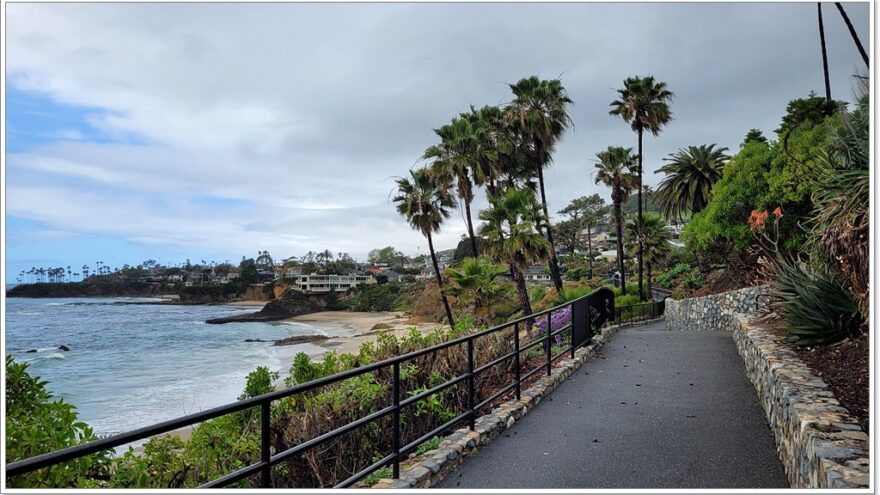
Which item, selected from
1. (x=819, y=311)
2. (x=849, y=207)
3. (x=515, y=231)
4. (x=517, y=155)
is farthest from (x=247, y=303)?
(x=849, y=207)

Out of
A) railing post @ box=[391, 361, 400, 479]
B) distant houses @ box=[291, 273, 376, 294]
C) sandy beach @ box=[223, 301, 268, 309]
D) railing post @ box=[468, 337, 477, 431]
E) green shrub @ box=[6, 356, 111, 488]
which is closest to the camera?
railing post @ box=[391, 361, 400, 479]

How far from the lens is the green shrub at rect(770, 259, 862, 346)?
630 cm

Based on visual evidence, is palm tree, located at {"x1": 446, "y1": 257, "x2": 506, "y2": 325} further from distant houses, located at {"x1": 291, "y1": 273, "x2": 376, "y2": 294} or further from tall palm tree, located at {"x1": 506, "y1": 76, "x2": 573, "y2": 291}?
distant houses, located at {"x1": 291, "y1": 273, "x2": 376, "y2": 294}

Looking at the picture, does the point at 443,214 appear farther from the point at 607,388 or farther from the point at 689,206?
the point at 607,388

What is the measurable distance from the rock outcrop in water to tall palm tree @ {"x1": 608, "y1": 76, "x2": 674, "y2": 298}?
213 ft

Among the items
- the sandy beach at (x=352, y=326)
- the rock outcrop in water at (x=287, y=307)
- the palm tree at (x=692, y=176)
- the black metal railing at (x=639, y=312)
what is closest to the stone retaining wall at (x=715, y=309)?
the black metal railing at (x=639, y=312)

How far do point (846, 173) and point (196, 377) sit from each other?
126ft

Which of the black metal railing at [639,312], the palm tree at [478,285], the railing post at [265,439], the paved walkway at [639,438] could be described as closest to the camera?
the railing post at [265,439]

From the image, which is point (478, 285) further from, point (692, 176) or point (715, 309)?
point (692, 176)

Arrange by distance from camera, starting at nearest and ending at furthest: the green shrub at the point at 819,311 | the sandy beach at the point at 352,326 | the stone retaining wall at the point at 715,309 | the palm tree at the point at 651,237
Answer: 1. the green shrub at the point at 819,311
2. the stone retaining wall at the point at 715,309
3. the palm tree at the point at 651,237
4. the sandy beach at the point at 352,326

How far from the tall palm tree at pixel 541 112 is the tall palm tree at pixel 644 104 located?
553cm

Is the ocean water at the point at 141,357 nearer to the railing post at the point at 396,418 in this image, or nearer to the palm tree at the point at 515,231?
the railing post at the point at 396,418

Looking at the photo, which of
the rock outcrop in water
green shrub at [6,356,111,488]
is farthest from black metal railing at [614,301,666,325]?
the rock outcrop in water

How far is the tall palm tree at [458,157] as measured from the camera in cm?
2744
